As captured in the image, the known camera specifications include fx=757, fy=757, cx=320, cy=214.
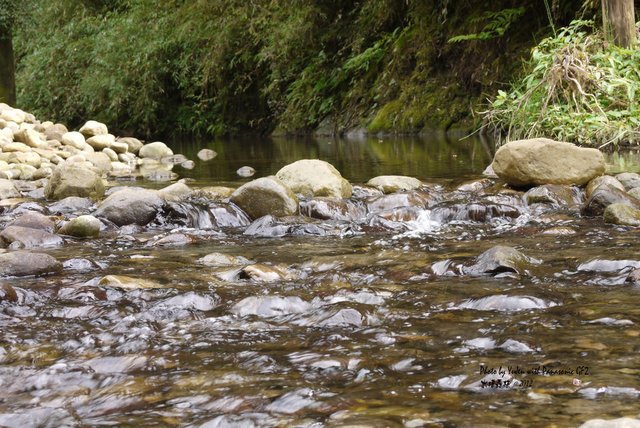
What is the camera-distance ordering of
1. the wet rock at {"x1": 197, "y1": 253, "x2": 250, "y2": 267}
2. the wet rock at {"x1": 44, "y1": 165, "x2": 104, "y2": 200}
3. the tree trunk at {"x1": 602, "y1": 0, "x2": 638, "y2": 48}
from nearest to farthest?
1. the wet rock at {"x1": 197, "y1": 253, "x2": 250, "y2": 267}
2. the wet rock at {"x1": 44, "y1": 165, "x2": 104, "y2": 200}
3. the tree trunk at {"x1": 602, "y1": 0, "x2": 638, "y2": 48}

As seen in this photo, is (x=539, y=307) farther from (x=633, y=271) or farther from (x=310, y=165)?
(x=310, y=165)

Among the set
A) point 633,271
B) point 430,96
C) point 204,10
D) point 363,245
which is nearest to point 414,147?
point 430,96

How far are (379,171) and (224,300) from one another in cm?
508

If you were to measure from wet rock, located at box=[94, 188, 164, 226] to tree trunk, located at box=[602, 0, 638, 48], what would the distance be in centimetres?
583

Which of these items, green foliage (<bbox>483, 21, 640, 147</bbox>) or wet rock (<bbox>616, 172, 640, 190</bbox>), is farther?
green foliage (<bbox>483, 21, 640, 147</bbox>)

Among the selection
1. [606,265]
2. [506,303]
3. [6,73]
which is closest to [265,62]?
[6,73]

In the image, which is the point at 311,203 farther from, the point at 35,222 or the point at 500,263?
the point at 500,263

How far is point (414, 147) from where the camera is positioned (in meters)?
11.1

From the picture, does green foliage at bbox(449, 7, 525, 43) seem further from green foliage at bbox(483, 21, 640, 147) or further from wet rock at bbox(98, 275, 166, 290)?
wet rock at bbox(98, 275, 166, 290)

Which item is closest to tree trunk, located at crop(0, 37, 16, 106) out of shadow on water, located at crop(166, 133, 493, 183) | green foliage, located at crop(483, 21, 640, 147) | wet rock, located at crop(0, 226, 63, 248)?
shadow on water, located at crop(166, 133, 493, 183)

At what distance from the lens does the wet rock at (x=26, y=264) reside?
152 inches

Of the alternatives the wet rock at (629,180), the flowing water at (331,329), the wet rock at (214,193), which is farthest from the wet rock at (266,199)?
the wet rock at (629,180)

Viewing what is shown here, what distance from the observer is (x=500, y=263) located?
3607mm

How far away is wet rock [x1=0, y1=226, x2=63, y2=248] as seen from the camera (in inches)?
189
